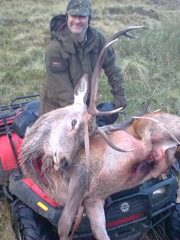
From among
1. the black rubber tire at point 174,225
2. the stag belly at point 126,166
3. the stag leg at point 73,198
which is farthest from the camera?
the black rubber tire at point 174,225

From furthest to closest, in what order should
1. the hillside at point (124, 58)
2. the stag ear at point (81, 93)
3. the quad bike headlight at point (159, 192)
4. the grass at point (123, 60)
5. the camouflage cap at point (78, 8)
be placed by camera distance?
the hillside at point (124, 58)
the grass at point (123, 60)
the camouflage cap at point (78, 8)
the quad bike headlight at point (159, 192)
the stag ear at point (81, 93)

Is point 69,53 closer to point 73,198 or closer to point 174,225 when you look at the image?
point 174,225

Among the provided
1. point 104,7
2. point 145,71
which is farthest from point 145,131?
point 104,7

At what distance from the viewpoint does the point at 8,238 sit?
3859mm

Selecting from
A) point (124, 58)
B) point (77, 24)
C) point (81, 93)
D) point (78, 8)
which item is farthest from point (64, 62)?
point (124, 58)

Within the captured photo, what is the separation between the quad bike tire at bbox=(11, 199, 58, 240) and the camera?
3383mm

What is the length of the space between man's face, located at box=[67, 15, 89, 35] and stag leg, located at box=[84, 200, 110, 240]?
2.06m

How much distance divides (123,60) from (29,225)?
580cm

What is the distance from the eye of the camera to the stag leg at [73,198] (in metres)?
2.71

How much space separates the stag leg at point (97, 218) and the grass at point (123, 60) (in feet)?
3.86

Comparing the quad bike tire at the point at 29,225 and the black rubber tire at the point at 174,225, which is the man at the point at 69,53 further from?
the black rubber tire at the point at 174,225

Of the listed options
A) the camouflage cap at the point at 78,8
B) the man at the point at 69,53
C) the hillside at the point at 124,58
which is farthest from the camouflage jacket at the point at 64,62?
the hillside at the point at 124,58

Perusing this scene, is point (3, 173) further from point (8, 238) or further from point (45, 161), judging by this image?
point (45, 161)

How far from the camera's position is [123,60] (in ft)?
28.8
